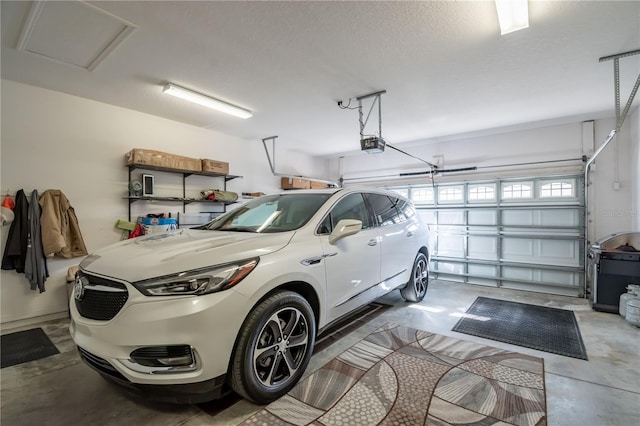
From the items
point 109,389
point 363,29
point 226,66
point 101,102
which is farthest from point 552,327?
point 101,102

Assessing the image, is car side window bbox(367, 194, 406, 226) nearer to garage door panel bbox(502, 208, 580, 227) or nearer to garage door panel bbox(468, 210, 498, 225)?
garage door panel bbox(468, 210, 498, 225)

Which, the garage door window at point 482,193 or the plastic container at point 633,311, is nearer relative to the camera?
the plastic container at point 633,311

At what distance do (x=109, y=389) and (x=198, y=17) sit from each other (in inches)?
117

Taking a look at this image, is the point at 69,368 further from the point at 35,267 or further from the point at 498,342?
the point at 498,342

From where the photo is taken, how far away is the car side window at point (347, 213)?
259cm

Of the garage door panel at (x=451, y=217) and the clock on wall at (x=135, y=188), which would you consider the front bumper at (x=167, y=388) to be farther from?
the garage door panel at (x=451, y=217)

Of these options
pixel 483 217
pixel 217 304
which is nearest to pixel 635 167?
pixel 483 217

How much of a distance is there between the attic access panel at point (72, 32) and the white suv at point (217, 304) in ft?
6.16

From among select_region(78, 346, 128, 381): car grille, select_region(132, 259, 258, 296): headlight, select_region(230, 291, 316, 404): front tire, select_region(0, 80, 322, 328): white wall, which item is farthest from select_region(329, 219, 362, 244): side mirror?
select_region(0, 80, 322, 328): white wall

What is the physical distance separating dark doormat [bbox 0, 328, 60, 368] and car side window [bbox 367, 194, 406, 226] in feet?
11.6

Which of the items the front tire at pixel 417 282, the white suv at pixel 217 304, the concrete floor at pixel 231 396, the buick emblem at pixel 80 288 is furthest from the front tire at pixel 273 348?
the front tire at pixel 417 282

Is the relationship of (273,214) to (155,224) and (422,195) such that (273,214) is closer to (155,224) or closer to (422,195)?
(155,224)

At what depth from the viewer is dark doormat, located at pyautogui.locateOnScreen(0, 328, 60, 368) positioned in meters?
2.71

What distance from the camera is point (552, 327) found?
338 cm
